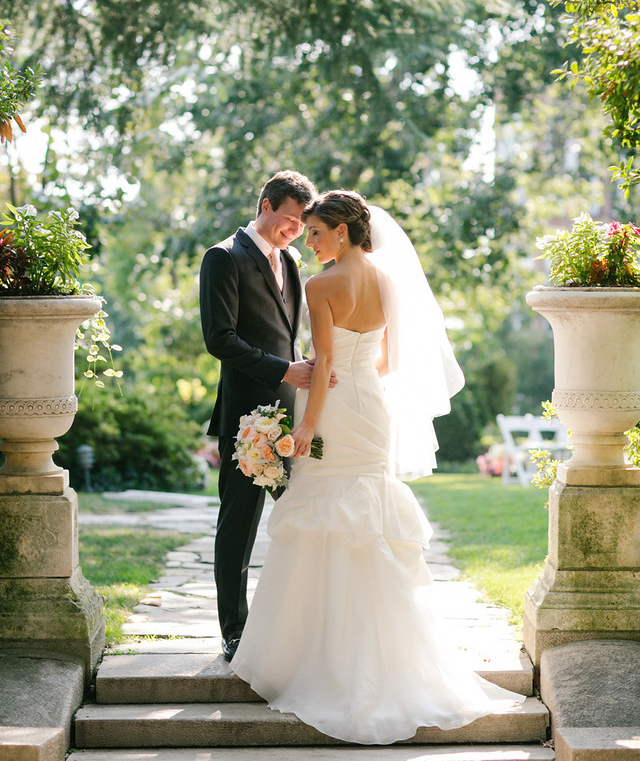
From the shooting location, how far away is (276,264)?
472 cm

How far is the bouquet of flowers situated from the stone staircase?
35.9 inches

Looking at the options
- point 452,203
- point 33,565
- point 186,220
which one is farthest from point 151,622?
point 186,220

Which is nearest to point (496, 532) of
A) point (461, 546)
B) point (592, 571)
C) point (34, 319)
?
point (461, 546)

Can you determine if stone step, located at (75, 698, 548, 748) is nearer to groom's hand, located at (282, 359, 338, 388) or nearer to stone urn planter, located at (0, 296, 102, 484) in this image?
stone urn planter, located at (0, 296, 102, 484)

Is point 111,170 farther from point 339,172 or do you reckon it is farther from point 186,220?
point 186,220

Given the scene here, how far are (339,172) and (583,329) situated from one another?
443 inches

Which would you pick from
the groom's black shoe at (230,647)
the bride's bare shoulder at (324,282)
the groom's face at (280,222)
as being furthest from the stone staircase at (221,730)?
the groom's face at (280,222)

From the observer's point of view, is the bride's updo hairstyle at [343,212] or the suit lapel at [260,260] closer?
the bride's updo hairstyle at [343,212]

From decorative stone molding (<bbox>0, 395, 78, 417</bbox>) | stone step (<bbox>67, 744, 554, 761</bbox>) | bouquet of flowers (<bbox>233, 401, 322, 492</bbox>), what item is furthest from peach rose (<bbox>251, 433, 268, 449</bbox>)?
stone step (<bbox>67, 744, 554, 761</bbox>)

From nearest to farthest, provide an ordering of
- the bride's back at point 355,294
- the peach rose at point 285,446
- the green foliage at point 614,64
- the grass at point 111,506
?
the green foliage at point 614,64
the peach rose at point 285,446
the bride's back at point 355,294
the grass at point 111,506

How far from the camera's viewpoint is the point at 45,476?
169 inches

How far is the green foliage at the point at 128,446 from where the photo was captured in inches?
479

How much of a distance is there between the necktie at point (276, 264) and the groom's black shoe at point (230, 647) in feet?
5.58

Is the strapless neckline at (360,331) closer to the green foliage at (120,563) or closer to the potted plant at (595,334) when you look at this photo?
the potted plant at (595,334)
